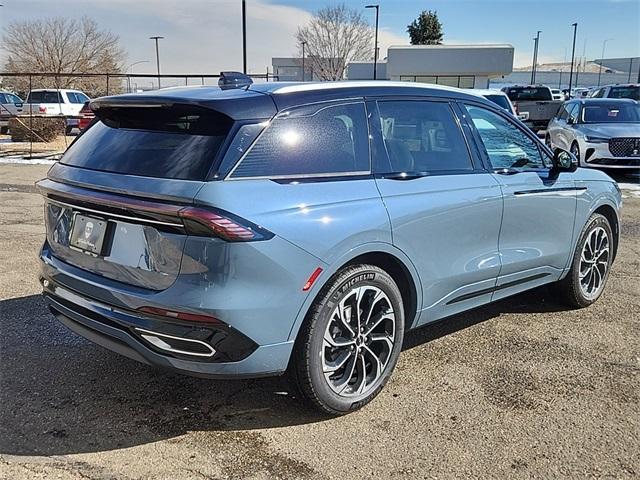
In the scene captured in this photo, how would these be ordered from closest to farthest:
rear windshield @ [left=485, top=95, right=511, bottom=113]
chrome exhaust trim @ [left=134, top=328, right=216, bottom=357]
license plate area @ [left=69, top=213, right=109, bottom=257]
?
chrome exhaust trim @ [left=134, top=328, right=216, bottom=357], license plate area @ [left=69, top=213, right=109, bottom=257], rear windshield @ [left=485, top=95, right=511, bottom=113]

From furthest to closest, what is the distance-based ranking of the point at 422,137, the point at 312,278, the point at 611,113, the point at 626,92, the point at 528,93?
the point at 528,93
the point at 626,92
the point at 611,113
the point at 422,137
the point at 312,278

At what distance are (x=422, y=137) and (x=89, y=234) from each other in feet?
6.60

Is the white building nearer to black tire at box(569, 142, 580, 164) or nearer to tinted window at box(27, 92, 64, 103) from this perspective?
tinted window at box(27, 92, 64, 103)

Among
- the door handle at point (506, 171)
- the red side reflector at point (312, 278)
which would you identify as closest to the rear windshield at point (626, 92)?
the door handle at point (506, 171)

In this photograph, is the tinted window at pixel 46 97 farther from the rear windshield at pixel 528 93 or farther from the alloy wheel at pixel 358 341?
the alloy wheel at pixel 358 341

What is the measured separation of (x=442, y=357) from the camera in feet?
12.7

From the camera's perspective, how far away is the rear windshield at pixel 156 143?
2.72 metres

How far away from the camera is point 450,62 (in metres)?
45.4

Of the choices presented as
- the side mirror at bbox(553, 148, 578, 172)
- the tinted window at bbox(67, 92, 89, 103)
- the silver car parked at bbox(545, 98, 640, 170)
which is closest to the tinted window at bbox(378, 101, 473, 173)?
the side mirror at bbox(553, 148, 578, 172)

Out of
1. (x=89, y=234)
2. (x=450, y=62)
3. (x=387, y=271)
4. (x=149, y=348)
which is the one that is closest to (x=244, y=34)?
(x=387, y=271)

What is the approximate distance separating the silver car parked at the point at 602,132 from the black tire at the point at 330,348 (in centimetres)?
1061

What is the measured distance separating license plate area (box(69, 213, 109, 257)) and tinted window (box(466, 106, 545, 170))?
2.46 meters

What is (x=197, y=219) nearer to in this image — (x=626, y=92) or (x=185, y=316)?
(x=185, y=316)

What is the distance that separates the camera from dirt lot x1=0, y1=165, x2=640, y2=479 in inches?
106
